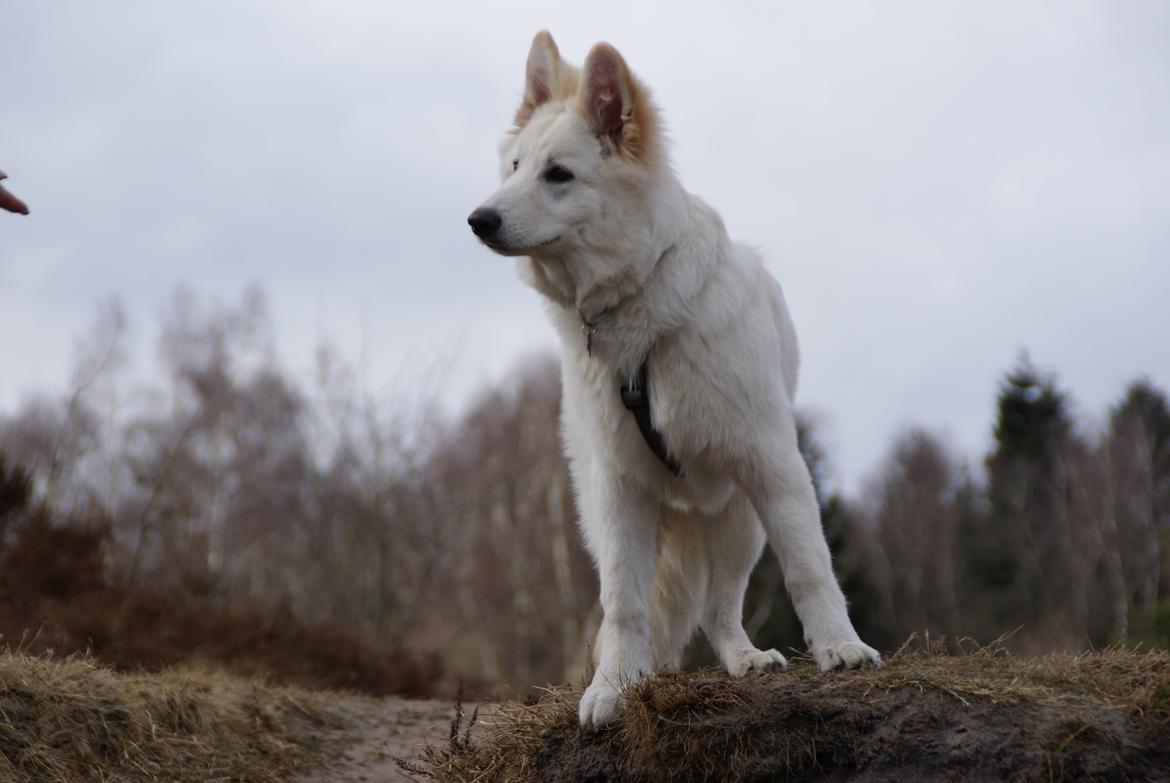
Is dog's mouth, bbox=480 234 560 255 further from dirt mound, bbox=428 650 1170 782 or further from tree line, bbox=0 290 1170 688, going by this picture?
tree line, bbox=0 290 1170 688

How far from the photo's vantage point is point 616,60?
4.78 metres

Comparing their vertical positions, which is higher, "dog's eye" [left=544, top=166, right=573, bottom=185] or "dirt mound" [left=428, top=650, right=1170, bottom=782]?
"dog's eye" [left=544, top=166, right=573, bottom=185]

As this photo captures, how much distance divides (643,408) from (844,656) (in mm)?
1353

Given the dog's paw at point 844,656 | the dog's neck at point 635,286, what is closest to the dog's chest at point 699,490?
the dog's neck at point 635,286

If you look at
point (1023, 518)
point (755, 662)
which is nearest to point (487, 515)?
point (1023, 518)

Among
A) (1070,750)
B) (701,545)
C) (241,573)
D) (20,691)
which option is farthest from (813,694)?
(241,573)

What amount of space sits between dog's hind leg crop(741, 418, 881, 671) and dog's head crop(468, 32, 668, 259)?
1.16 meters

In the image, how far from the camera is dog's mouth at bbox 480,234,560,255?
457cm

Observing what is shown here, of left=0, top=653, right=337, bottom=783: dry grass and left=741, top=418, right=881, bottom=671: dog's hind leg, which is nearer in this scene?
left=741, top=418, right=881, bottom=671: dog's hind leg

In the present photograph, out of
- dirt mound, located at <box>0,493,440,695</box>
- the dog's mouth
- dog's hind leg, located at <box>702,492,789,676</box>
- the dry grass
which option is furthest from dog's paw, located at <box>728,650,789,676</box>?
dirt mound, located at <box>0,493,440,695</box>

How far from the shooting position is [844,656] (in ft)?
14.6

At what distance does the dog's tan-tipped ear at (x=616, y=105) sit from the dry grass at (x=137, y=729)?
3905 millimetres

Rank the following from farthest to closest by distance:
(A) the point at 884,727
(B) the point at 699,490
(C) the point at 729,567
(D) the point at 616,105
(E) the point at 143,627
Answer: (E) the point at 143,627 < (C) the point at 729,567 < (B) the point at 699,490 < (D) the point at 616,105 < (A) the point at 884,727

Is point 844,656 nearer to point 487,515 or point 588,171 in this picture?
point 588,171
